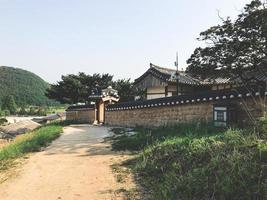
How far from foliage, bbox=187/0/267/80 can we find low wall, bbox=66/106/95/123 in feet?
47.3

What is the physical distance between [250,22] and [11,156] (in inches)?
442

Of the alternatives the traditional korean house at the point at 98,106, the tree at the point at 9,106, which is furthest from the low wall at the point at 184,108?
the tree at the point at 9,106

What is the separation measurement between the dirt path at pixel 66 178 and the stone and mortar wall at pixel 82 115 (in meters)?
17.8

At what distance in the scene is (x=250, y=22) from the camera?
49.2 ft

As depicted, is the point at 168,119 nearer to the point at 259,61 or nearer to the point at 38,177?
the point at 259,61

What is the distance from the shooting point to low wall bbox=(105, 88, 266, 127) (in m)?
11.7

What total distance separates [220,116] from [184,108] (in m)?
3.10

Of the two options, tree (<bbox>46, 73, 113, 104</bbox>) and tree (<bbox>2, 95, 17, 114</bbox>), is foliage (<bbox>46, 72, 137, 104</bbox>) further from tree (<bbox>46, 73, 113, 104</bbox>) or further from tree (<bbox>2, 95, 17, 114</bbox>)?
tree (<bbox>2, 95, 17, 114</bbox>)

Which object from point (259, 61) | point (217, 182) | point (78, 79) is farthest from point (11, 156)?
point (78, 79)

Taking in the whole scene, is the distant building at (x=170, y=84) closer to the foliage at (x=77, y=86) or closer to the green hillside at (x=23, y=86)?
the foliage at (x=77, y=86)

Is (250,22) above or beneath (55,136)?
above

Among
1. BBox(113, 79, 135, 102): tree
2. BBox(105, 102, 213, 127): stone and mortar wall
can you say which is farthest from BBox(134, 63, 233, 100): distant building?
BBox(113, 79, 135, 102): tree

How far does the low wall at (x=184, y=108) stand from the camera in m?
11.7

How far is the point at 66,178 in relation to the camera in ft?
25.2
